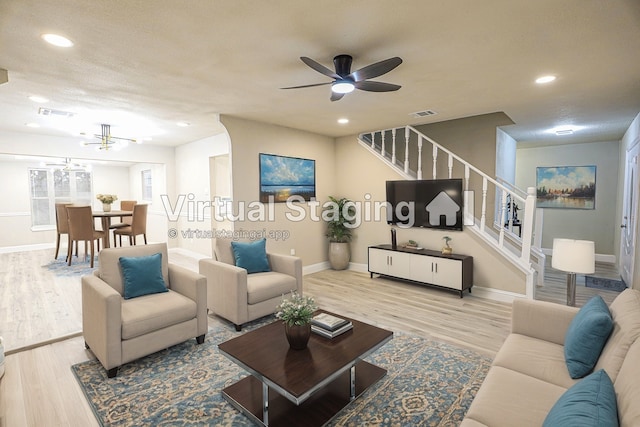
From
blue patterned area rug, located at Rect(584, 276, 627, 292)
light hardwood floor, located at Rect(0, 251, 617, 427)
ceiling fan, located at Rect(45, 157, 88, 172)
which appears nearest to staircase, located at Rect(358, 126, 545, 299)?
light hardwood floor, located at Rect(0, 251, 617, 427)

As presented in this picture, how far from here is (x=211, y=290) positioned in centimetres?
366

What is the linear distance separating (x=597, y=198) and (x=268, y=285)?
23.6ft

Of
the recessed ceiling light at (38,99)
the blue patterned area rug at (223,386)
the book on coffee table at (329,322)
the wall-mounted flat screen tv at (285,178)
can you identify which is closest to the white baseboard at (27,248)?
the recessed ceiling light at (38,99)

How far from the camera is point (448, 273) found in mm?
4445

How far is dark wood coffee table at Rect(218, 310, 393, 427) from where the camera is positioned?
185 cm

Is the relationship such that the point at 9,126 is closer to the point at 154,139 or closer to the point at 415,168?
the point at 154,139

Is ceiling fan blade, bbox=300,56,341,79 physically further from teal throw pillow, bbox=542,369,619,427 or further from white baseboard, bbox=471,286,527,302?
white baseboard, bbox=471,286,527,302

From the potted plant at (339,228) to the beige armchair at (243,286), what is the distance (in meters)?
2.00

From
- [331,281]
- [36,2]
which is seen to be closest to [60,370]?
[36,2]

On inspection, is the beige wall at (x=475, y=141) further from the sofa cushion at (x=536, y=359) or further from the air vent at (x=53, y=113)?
the air vent at (x=53, y=113)

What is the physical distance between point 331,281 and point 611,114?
4609mm

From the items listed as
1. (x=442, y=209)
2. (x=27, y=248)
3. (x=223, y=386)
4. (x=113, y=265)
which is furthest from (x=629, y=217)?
(x=27, y=248)

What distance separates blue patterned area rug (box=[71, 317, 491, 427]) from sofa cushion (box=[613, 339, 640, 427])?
40.5 inches

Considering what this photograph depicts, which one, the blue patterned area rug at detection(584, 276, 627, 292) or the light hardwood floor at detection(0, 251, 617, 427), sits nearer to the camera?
the light hardwood floor at detection(0, 251, 617, 427)
